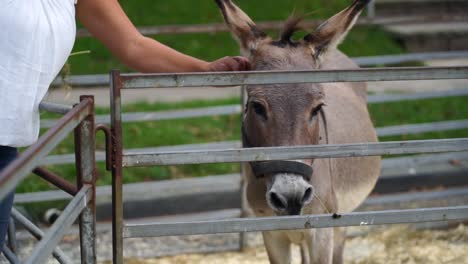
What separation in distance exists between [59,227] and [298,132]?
1.44 m

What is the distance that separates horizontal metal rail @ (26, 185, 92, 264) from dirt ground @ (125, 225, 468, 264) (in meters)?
3.11

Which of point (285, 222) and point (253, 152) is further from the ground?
point (253, 152)

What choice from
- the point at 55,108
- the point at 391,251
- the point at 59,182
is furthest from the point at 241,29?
the point at 391,251

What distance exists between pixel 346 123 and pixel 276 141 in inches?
55.8

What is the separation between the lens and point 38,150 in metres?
2.44

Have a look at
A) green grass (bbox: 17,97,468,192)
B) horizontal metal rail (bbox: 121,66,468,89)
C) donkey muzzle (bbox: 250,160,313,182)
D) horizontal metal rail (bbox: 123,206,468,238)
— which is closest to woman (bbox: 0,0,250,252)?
→ horizontal metal rail (bbox: 121,66,468,89)

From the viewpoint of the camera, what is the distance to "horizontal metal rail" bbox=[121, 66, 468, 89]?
3.22m

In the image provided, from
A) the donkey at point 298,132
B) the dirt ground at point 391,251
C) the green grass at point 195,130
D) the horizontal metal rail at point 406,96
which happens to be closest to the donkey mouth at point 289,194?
the donkey at point 298,132

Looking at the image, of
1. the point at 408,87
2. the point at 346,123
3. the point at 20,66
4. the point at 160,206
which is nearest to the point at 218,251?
the point at 160,206

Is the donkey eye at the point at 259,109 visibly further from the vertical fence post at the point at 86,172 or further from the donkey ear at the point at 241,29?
the vertical fence post at the point at 86,172

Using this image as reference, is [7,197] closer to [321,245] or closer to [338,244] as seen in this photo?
[321,245]

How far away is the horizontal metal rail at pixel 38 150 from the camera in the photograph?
7.03ft

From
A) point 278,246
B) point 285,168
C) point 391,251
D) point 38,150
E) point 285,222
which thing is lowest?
point 391,251

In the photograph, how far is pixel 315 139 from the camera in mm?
4008
